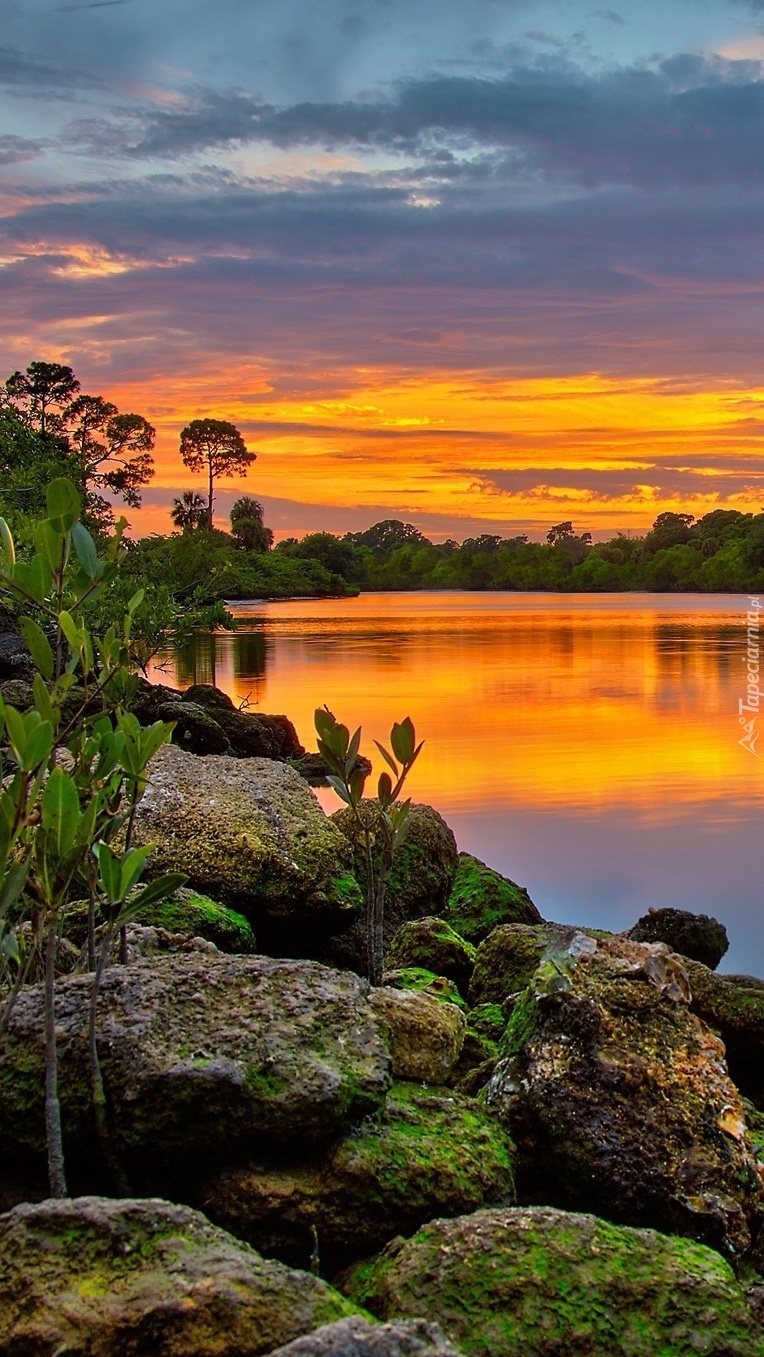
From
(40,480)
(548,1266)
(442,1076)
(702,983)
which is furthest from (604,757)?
(548,1266)

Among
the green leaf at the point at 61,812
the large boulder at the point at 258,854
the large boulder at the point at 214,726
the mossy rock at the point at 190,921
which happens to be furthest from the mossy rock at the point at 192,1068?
the large boulder at the point at 214,726

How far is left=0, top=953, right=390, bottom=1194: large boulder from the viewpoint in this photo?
3027 millimetres

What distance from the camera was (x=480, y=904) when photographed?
764 centimetres

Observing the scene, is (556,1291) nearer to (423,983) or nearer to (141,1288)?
(141,1288)

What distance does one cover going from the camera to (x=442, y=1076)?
12.5 ft

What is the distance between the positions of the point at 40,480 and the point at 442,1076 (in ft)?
53.6

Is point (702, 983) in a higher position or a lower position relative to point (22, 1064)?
lower

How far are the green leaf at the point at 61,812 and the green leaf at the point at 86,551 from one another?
76cm

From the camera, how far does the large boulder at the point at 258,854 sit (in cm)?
565

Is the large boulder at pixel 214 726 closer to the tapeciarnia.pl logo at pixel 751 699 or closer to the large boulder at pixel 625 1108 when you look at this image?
the tapeciarnia.pl logo at pixel 751 699

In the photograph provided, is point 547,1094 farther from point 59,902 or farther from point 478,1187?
point 59,902

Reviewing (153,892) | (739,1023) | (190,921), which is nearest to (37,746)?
(153,892)

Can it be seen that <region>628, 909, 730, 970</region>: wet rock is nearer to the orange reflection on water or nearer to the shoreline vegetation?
the shoreline vegetation

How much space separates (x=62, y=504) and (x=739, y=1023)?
370cm
